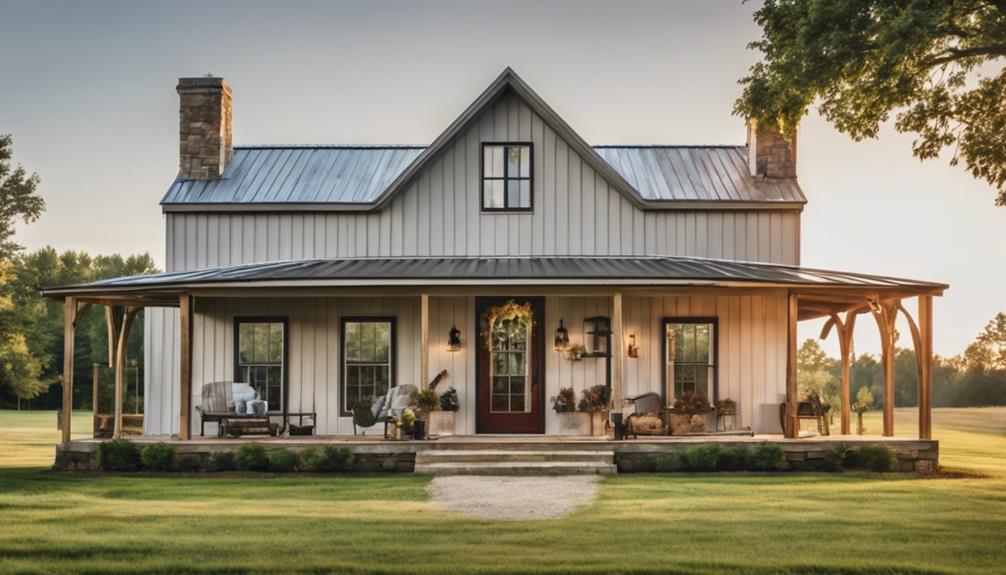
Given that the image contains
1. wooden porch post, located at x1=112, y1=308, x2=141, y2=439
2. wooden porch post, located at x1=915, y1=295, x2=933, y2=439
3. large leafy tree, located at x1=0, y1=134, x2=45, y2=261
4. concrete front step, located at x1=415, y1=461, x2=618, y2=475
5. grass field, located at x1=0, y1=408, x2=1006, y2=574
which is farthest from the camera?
large leafy tree, located at x1=0, y1=134, x2=45, y2=261

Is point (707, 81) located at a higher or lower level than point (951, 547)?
higher

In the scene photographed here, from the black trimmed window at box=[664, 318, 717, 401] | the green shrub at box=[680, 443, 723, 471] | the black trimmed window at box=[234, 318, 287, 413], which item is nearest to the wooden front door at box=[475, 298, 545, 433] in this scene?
the black trimmed window at box=[664, 318, 717, 401]

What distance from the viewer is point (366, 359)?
18.7m

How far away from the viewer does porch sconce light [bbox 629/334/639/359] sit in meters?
18.5

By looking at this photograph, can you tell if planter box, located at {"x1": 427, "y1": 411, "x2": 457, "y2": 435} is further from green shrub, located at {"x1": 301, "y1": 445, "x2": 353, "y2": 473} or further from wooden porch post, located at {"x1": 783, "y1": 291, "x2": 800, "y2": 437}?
wooden porch post, located at {"x1": 783, "y1": 291, "x2": 800, "y2": 437}

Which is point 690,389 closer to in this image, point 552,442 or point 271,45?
point 552,442

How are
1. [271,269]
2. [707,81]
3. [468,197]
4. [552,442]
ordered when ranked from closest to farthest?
1. [552,442]
2. [271,269]
3. [468,197]
4. [707,81]

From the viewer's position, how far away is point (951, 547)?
31.7ft

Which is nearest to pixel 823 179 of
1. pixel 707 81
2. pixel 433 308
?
pixel 707 81

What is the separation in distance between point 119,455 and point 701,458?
26.6 feet

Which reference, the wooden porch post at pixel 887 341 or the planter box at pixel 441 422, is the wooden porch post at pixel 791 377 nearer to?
the wooden porch post at pixel 887 341

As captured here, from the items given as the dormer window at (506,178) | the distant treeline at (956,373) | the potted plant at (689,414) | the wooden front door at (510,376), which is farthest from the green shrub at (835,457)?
the distant treeline at (956,373)

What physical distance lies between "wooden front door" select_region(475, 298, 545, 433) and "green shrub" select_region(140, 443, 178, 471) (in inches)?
202

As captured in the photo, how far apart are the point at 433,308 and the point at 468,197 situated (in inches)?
82.3
